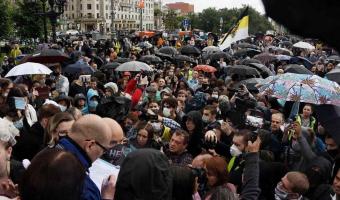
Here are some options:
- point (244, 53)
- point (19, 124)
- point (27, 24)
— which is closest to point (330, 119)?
point (19, 124)

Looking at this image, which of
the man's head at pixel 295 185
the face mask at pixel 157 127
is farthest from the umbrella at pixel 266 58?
the man's head at pixel 295 185

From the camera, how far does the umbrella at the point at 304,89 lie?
5941 millimetres

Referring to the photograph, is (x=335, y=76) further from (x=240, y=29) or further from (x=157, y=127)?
(x=240, y=29)

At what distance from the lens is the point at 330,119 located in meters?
3.72

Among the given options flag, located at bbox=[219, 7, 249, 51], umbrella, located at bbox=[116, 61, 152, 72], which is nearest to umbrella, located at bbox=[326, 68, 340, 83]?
umbrella, located at bbox=[116, 61, 152, 72]

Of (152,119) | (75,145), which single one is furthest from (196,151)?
(75,145)

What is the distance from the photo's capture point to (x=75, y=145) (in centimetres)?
290

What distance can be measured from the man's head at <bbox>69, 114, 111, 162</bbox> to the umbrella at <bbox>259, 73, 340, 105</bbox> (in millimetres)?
3701

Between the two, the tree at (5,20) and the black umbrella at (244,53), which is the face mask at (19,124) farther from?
the tree at (5,20)

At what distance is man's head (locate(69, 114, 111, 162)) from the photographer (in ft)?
9.60

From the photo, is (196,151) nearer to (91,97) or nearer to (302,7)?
(91,97)

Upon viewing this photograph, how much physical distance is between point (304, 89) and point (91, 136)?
4106 millimetres

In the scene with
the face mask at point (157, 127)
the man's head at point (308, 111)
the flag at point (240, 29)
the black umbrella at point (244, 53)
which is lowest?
the face mask at point (157, 127)

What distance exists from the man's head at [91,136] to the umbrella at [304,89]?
3701mm
